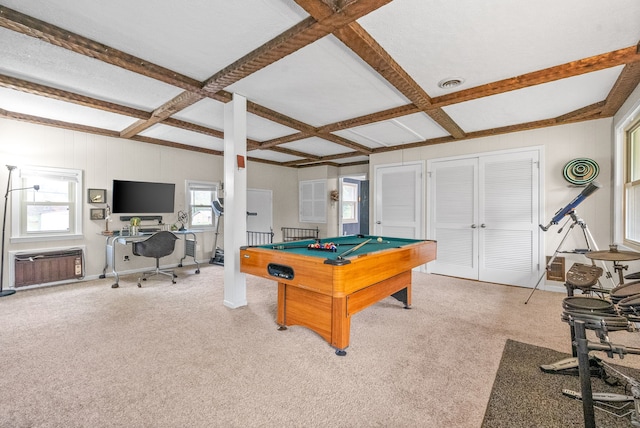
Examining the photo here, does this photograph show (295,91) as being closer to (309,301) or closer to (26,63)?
(309,301)

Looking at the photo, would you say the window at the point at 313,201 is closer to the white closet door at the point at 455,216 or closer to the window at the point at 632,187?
the white closet door at the point at 455,216

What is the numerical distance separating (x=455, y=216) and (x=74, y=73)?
5308mm

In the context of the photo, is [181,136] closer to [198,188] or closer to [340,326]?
[198,188]

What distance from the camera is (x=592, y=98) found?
3279 mm

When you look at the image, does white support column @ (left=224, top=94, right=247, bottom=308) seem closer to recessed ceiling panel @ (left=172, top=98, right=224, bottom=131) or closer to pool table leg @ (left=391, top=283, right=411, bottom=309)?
recessed ceiling panel @ (left=172, top=98, right=224, bottom=131)

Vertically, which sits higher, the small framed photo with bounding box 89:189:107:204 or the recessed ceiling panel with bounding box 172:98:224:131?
the recessed ceiling panel with bounding box 172:98:224:131

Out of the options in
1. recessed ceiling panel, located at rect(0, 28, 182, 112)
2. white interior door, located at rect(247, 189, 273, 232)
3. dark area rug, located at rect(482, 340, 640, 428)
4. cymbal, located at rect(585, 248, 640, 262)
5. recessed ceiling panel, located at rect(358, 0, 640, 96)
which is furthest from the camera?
white interior door, located at rect(247, 189, 273, 232)

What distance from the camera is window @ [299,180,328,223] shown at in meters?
7.35

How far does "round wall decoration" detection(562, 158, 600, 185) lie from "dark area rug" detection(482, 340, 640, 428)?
253 centimetres

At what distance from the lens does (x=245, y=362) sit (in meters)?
2.09

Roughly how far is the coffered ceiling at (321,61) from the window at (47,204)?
767mm

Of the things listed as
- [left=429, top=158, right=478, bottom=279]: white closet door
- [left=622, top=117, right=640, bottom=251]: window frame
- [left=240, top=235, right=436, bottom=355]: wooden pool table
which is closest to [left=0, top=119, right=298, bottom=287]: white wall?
[left=240, top=235, right=436, bottom=355]: wooden pool table

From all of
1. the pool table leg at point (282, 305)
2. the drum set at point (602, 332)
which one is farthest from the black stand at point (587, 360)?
the pool table leg at point (282, 305)

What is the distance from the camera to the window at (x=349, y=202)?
309 inches
